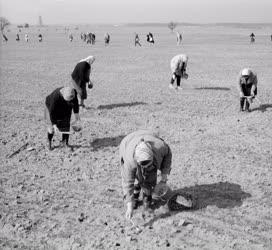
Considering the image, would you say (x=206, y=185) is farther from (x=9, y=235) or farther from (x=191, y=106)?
(x=191, y=106)

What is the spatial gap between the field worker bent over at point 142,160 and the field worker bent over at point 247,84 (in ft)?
16.7

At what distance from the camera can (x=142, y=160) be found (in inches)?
176

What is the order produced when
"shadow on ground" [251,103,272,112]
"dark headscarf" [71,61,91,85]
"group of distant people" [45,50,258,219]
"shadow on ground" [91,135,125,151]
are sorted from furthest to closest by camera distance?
1. "shadow on ground" [251,103,272,112]
2. "dark headscarf" [71,61,91,85]
3. "shadow on ground" [91,135,125,151]
4. "group of distant people" [45,50,258,219]

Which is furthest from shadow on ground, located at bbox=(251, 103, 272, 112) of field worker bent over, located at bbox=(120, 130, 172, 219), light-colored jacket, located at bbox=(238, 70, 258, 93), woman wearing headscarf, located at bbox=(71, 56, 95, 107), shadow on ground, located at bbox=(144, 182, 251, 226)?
field worker bent over, located at bbox=(120, 130, 172, 219)

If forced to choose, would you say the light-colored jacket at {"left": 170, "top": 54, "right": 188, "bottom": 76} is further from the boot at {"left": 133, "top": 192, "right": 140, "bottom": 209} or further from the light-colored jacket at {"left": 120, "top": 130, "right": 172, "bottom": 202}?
the light-colored jacket at {"left": 120, "top": 130, "right": 172, "bottom": 202}

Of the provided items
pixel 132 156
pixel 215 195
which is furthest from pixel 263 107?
pixel 132 156

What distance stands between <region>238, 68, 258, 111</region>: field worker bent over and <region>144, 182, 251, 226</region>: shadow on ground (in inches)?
150

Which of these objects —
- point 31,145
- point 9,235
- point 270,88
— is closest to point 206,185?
point 9,235

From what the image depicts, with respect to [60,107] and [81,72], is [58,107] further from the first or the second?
[81,72]

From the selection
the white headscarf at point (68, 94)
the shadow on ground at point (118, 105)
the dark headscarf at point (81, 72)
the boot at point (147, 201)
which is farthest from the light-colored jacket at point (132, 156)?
the shadow on ground at point (118, 105)

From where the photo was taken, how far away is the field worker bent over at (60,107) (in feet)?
22.9

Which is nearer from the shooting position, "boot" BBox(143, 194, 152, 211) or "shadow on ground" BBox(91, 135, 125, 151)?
"boot" BBox(143, 194, 152, 211)

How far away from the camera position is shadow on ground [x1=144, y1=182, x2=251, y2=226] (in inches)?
221

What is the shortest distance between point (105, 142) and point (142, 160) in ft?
12.7
